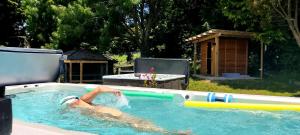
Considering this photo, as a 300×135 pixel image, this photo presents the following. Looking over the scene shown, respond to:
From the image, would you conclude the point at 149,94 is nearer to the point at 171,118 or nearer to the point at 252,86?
the point at 171,118

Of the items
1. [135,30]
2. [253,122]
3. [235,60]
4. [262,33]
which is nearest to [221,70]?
[235,60]

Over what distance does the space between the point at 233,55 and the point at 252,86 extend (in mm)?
4360

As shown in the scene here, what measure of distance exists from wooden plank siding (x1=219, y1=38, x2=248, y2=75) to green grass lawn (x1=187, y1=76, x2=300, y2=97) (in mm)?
2558

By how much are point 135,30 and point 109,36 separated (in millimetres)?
2337

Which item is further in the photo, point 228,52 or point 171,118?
point 228,52

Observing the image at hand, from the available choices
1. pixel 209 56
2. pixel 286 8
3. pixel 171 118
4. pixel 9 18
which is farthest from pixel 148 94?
pixel 9 18

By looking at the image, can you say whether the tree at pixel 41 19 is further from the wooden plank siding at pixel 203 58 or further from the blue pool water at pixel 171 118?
the blue pool water at pixel 171 118

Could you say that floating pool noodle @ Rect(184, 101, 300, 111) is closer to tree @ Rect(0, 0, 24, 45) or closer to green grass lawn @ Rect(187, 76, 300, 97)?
green grass lawn @ Rect(187, 76, 300, 97)

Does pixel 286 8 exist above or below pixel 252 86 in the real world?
above

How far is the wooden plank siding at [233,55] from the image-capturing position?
1797 cm

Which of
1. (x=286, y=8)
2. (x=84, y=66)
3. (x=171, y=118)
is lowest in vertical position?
(x=171, y=118)

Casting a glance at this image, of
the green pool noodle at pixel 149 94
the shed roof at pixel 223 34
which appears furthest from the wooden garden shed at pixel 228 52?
the green pool noodle at pixel 149 94

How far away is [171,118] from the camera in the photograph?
7.61 meters

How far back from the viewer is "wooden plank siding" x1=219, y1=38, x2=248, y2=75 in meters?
18.0
